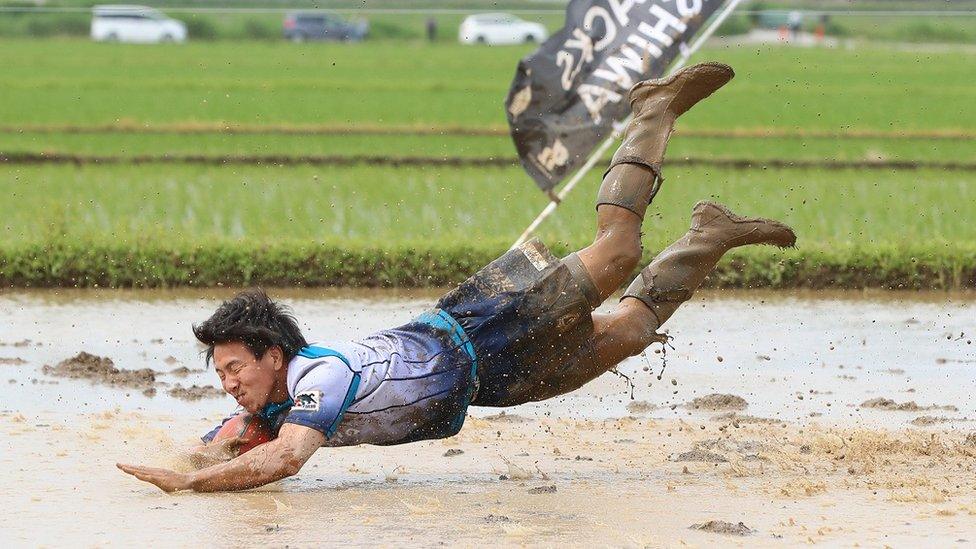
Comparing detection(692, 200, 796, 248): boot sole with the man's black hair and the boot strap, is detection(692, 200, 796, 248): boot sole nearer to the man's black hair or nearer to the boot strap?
the boot strap

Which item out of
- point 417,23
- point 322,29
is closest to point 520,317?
point 322,29

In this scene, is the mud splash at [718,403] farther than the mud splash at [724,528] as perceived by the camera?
Yes

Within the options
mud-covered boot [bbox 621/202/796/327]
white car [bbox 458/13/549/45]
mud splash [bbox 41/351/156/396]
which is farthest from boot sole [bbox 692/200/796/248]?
white car [bbox 458/13/549/45]

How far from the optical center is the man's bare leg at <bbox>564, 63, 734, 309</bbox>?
205 inches

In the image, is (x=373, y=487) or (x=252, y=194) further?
(x=252, y=194)

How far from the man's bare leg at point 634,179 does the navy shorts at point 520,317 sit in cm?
8

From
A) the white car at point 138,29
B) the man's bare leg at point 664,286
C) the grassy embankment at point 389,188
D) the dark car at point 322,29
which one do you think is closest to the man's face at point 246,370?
the man's bare leg at point 664,286

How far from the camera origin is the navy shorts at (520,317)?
5074 millimetres

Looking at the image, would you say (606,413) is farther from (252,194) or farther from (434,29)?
(434,29)

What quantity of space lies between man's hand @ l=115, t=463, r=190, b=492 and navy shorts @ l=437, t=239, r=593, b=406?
92cm

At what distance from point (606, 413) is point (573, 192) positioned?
22.2 feet

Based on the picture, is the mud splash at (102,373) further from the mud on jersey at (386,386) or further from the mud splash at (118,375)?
the mud on jersey at (386,386)

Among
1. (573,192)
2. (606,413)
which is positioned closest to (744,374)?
(606,413)

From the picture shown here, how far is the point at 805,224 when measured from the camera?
10.9 m
